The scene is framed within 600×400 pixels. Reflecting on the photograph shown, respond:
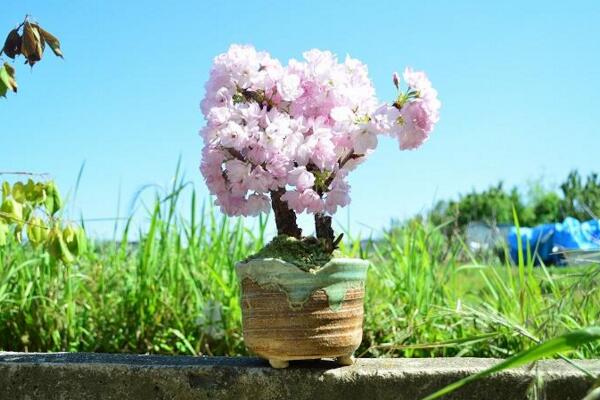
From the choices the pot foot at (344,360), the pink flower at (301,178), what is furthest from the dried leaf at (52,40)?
the pot foot at (344,360)

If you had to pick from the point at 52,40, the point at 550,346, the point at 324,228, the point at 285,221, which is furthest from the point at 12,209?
the point at 550,346

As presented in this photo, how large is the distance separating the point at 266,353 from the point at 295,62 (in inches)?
29.3

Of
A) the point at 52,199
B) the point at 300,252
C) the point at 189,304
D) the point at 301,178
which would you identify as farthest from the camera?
the point at 189,304

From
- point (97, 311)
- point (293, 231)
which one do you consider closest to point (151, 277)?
point (97, 311)

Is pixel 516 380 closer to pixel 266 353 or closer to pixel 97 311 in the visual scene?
pixel 266 353

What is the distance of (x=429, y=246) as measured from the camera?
11.1ft

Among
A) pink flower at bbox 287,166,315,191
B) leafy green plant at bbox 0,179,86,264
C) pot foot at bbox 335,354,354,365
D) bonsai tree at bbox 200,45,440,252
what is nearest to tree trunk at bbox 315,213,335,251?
bonsai tree at bbox 200,45,440,252

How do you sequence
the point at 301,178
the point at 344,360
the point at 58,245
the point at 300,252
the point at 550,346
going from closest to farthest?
the point at 550,346
the point at 301,178
the point at 300,252
the point at 344,360
the point at 58,245

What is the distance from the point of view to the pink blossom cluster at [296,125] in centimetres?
179

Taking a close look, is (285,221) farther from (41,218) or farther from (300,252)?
(41,218)

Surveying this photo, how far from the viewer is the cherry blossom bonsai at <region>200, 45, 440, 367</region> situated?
1798mm

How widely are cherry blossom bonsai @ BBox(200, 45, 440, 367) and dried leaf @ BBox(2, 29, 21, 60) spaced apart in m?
0.58

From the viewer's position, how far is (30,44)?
2033mm

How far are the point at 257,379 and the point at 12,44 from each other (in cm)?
114
